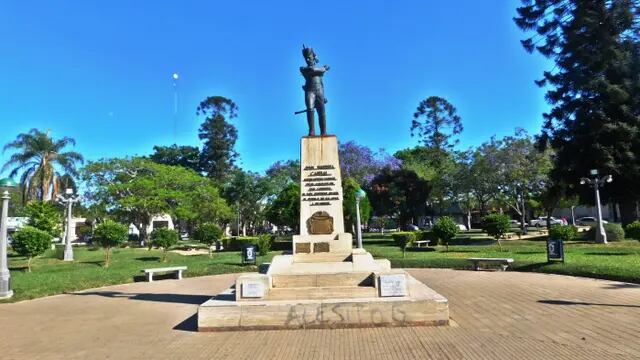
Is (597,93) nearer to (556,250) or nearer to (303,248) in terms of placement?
(556,250)

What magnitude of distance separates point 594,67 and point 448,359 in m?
29.7

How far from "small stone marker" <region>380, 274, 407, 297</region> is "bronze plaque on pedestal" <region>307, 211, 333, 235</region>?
3292 millimetres

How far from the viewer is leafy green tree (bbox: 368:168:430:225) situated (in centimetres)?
4853

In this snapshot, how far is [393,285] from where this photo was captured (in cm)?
809

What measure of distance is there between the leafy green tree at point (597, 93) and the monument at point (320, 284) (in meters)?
23.2

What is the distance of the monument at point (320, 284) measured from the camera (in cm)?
754

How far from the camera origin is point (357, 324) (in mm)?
7508

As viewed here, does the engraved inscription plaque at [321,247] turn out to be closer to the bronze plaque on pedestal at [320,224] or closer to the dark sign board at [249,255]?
the bronze plaque on pedestal at [320,224]

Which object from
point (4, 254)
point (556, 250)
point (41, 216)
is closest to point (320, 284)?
point (4, 254)

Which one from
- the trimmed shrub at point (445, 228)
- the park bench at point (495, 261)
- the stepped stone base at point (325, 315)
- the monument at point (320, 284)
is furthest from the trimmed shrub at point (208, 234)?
the stepped stone base at point (325, 315)

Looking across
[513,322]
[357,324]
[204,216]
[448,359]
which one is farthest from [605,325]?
[204,216]

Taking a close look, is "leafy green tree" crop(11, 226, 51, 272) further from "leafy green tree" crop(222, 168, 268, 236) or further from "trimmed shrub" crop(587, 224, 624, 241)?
"leafy green tree" crop(222, 168, 268, 236)

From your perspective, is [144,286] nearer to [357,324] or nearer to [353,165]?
[357,324]

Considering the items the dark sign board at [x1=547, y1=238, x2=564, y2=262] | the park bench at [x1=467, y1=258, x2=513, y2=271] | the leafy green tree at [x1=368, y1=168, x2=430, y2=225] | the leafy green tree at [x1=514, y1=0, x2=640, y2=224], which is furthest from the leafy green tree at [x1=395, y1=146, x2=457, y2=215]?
the dark sign board at [x1=547, y1=238, x2=564, y2=262]
